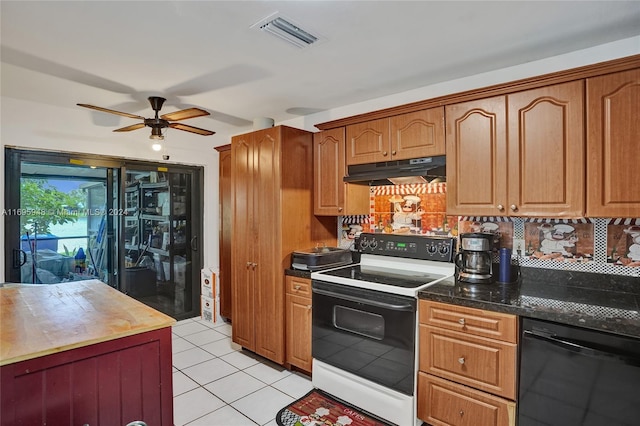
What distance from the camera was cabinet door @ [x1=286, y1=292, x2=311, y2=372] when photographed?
9.50 ft

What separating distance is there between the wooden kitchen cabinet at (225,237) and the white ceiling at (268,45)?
1188 mm

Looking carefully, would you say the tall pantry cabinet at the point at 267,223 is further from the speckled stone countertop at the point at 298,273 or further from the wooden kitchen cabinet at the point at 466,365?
the wooden kitchen cabinet at the point at 466,365

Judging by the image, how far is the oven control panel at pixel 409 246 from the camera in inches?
106

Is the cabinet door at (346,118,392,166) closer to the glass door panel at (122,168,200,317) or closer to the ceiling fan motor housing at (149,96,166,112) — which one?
the ceiling fan motor housing at (149,96,166,112)

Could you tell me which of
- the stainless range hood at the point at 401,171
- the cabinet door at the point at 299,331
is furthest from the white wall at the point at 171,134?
the cabinet door at the point at 299,331

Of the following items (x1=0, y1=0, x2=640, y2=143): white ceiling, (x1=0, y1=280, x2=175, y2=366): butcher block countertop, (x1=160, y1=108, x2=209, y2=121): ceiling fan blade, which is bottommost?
(x1=0, y1=280, x2=175, y2=366): butcher block countertop

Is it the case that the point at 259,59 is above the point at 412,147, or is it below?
above

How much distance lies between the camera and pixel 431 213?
290cm

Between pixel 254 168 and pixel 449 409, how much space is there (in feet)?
7.82

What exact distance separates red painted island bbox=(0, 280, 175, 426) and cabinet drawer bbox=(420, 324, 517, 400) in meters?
1.49

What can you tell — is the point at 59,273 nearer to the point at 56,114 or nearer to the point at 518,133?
the point at 56,114

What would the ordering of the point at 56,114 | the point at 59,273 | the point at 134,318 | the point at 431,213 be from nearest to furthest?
the point at 134,318
the point at 431,213
the point at 56,114
the point at 59,273

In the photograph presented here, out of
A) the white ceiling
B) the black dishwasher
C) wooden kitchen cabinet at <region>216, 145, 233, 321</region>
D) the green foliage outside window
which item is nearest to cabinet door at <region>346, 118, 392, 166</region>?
the white ceiling

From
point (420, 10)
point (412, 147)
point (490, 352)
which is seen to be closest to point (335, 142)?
point (412, 147)
